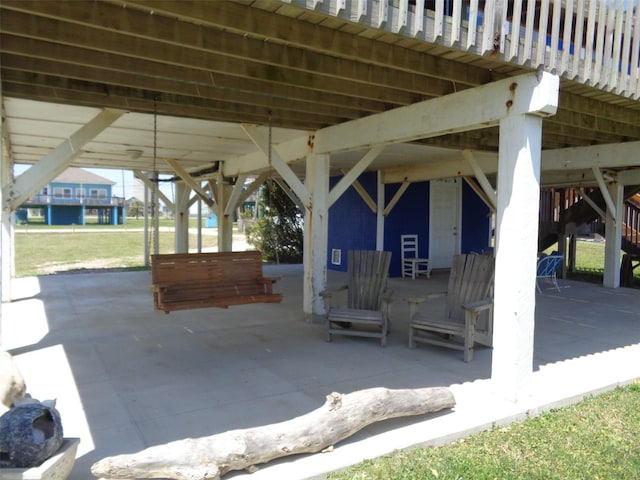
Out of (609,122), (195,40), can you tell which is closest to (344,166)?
(609,122)

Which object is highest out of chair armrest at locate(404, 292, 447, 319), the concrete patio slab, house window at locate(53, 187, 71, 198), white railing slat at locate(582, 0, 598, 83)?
house window at locate(53, 187, 71, 198)

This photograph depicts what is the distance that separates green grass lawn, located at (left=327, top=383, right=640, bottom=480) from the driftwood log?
0.24m

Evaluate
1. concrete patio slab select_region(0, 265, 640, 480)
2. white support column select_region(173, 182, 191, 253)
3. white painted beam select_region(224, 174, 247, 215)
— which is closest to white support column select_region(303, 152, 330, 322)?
concrete patio slab select_region(0, 265, 640, 480)

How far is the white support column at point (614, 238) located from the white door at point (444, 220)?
322 centimetres

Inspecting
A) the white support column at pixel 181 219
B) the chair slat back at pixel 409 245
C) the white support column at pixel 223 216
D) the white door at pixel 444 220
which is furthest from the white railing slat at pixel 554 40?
the white support column at pixel 181 219

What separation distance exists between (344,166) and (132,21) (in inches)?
→ 280

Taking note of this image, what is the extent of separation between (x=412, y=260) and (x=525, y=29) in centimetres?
760

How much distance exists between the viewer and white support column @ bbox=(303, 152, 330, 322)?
5.74m

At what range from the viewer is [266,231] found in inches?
590

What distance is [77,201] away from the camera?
4162 cm

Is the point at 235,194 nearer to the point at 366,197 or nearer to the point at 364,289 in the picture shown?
the point at 366,197

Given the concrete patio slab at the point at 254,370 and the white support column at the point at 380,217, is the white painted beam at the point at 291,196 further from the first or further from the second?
the concrete patio slab at the point at 254,370

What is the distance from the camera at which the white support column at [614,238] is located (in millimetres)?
9164

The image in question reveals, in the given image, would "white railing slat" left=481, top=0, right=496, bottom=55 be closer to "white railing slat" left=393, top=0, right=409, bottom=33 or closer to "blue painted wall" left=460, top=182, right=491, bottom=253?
"white railing slat" left=393, top=0, right=409, bottom=33
